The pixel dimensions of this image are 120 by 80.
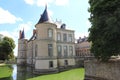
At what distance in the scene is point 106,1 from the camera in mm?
12844

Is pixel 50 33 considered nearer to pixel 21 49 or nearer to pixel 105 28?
pixel 105 28

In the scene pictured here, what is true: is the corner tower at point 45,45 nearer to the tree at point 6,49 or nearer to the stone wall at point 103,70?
the stone wall at point 103,70

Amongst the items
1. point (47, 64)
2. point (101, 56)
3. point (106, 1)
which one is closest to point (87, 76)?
point (101, 56)

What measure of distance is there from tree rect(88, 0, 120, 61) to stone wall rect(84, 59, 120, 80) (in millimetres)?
611

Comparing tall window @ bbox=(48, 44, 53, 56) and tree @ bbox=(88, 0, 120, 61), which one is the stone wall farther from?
tall window @ bbox=(48, 44, 53, 56)

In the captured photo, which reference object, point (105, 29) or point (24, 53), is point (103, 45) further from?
point (24, 53)

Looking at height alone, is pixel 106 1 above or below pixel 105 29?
above

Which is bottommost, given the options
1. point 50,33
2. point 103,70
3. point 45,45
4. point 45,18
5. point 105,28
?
point 103,70

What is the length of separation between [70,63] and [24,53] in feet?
69.0

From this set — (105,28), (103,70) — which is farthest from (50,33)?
(105,28)

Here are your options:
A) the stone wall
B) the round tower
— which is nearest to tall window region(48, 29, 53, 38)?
the stone wall

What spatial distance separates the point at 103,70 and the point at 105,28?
12.4 ft

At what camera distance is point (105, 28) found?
41.0 feet

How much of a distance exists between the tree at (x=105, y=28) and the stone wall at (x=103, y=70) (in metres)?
0.61
